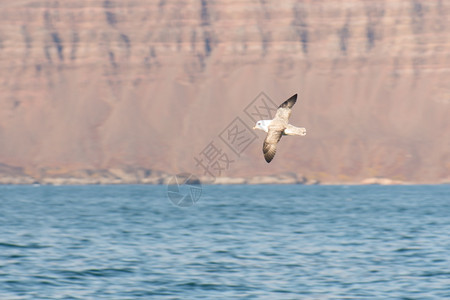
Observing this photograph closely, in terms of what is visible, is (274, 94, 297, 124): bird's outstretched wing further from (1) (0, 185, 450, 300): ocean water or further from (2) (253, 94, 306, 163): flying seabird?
(1) (0, 185, 450, 300): ocean water

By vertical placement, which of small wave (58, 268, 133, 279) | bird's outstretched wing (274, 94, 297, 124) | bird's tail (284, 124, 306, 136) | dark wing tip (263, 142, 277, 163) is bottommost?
small wave (58, 268, 133, 279)

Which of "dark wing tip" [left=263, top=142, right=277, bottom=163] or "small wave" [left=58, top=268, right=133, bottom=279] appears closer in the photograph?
"dark wing tip" [left=263, top=142, right=277, bottom=163]

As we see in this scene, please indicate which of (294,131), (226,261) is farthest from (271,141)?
(226,261)

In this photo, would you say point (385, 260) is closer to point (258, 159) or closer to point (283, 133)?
point (283, 133)

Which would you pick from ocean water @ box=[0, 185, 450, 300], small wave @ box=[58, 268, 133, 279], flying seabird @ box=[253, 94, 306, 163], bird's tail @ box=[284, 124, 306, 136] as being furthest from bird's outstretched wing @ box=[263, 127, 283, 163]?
small wave @ box=[58, 268, 133, 279]

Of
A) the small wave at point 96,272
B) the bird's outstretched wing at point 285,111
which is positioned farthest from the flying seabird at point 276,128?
the small wave at point 96,272

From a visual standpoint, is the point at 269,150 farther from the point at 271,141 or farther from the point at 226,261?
the point at 226,261

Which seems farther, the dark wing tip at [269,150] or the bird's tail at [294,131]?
the dark wing tip at [269,150]

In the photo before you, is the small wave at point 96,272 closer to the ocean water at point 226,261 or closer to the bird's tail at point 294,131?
the ocean water at point 226,261

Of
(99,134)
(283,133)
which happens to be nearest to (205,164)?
(99,134)

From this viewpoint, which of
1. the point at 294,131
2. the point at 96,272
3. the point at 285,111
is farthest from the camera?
the point at 96,272

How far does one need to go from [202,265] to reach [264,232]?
17.1m

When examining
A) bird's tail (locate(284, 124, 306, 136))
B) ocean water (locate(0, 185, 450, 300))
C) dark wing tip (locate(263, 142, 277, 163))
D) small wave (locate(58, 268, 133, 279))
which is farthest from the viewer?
small wave (locate(58, 268, 133, 279))

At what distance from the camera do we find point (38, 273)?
1243 inches
